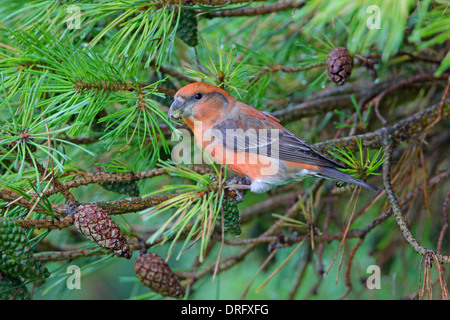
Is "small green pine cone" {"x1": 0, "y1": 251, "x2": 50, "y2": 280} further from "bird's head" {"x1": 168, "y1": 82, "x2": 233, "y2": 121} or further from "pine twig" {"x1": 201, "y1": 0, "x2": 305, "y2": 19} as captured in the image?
"pine twig" {"x1": 201, "y1": 0, "x2": 305, "y2": 19}

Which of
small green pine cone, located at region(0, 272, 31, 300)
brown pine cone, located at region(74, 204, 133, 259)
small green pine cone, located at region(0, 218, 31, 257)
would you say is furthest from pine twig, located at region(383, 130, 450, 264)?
small green pine cone, located at region(0, 272, 31, 300)

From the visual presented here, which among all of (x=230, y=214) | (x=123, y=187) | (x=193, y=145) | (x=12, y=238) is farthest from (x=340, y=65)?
(x=12, y=238)

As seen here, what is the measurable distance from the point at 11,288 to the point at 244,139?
1.31 metres

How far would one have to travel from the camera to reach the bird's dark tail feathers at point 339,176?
6.41ft

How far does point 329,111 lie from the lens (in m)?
2.82

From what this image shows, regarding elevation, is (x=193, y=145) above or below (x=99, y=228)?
above

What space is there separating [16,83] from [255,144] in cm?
123

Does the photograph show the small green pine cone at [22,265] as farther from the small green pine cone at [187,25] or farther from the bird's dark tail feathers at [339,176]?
the bird's dark tail feathers at [339,176]

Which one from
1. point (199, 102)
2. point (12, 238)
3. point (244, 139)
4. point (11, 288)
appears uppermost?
point (199, 102)

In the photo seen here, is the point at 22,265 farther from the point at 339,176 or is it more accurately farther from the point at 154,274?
the point at 339,176

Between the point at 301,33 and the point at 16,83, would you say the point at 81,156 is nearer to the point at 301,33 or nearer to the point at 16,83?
the point at 16,83


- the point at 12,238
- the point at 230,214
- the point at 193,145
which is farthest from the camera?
the point at 193,145

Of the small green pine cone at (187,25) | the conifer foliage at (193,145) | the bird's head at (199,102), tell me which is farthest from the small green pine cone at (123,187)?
the small green pine cone at (187,25)

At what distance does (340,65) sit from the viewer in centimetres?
215
